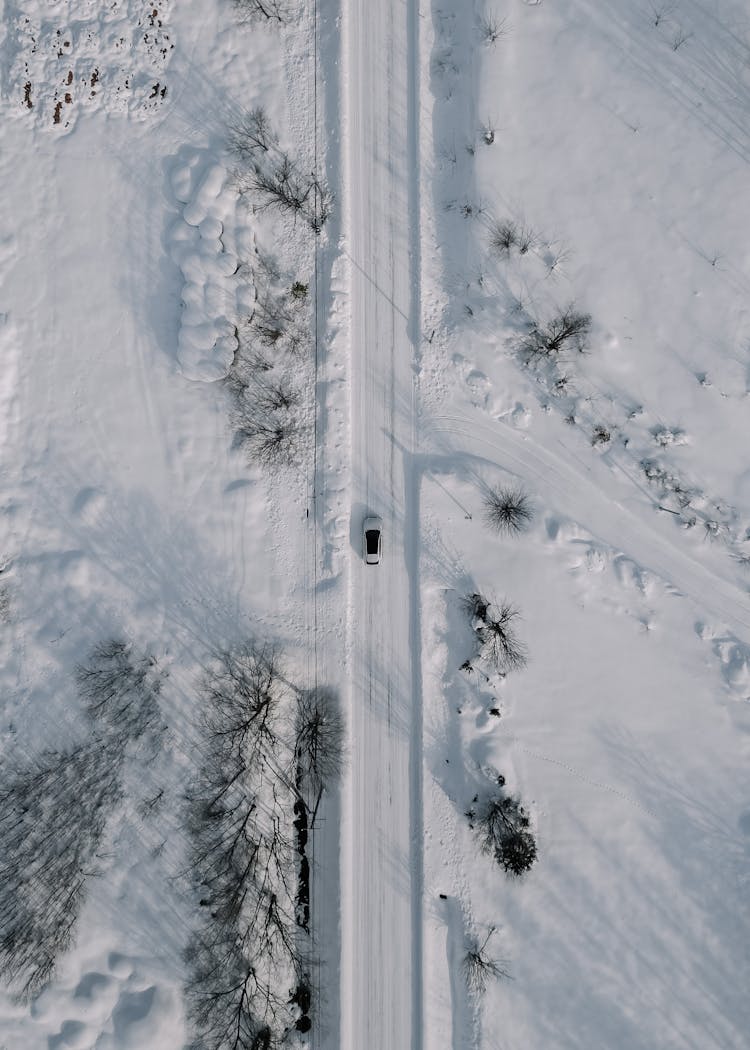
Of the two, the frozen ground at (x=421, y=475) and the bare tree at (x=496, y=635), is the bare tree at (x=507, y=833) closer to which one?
the frozen ground at (x=421, y=475)

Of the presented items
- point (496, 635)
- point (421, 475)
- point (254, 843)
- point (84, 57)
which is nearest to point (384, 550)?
point (421, 475)

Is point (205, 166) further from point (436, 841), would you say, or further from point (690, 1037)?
point (690, 1037)

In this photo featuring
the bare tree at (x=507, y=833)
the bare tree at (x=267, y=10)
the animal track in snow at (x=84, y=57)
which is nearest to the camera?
the bare tree at (x=507, y=833)

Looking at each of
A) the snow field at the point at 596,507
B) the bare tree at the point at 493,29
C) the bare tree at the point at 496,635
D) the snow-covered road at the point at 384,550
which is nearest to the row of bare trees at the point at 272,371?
the snow-covered road at the point at 384,550

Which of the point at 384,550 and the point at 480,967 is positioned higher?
the point at 384,550

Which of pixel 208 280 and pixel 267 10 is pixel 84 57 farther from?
pixel 208 280

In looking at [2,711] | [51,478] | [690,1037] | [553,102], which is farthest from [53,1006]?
[553,102]

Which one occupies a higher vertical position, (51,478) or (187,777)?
Answer: (51,478)
